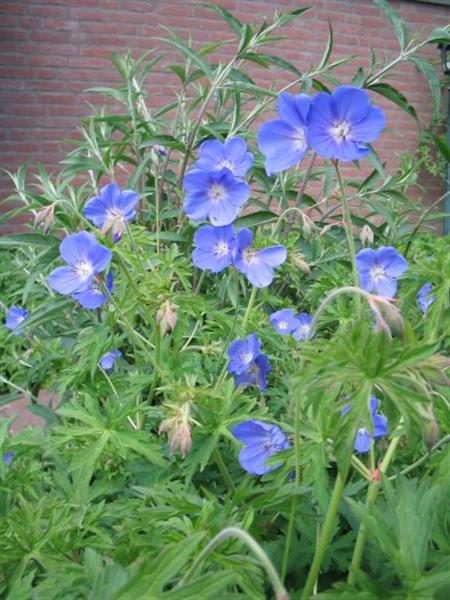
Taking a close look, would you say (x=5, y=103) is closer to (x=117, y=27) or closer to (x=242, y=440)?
(x=117, y=27)

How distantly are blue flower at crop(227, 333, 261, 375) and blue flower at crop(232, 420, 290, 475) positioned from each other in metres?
0.17

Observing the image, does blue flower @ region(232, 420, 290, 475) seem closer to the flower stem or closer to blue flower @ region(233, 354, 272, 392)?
blue flower @ region(233, 354, 272, 392)

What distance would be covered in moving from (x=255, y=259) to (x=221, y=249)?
6 centimetres

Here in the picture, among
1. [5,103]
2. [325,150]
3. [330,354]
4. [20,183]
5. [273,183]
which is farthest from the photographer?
[5,103]

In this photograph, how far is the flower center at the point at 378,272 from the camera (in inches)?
45.5

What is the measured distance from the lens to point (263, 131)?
3.02 ft

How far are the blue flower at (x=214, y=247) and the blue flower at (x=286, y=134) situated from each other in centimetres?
21

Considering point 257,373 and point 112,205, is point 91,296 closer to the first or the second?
point 112,205

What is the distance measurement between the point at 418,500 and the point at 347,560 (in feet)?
0.87

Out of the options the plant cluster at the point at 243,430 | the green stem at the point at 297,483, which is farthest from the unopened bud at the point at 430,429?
the green stem at the point at 297,483

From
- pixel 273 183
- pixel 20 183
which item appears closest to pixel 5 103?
pixel 20 183

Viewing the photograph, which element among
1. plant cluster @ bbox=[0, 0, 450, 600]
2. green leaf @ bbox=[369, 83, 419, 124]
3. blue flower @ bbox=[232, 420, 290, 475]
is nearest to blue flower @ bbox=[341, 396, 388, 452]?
plant cluster @ bbox=[0, 0, 450, 600]

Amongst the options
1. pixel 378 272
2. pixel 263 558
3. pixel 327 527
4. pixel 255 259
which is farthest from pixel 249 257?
pixel 263 558

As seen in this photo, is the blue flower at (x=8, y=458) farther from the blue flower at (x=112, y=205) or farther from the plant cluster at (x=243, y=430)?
the blue flower at (x=112, y=205)
